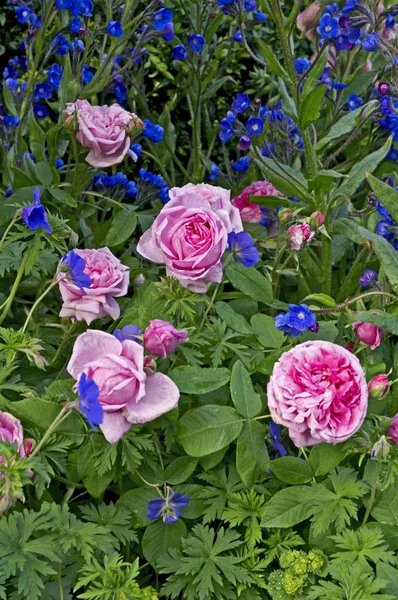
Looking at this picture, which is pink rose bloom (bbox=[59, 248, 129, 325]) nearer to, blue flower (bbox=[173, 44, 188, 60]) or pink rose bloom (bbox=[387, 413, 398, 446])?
pink rose bloom (bbox=[387, 413, 398, 446])

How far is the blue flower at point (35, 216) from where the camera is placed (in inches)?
47.3

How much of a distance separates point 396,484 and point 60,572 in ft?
1.71

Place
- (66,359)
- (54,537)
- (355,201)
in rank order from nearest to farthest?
(54,537), (66,359), (355,201)

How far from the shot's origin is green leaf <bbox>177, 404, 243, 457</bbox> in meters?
1.19

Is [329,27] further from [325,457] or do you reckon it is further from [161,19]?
[325,457]

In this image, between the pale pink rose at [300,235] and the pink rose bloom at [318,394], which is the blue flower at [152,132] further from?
the pink rose bloom at [318,394]

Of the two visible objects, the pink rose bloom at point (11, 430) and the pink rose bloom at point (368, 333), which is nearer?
the pink rose bloom at point (11, 430)

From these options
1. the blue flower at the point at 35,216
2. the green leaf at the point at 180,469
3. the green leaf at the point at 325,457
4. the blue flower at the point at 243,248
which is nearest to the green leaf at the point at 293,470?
the green leaf at the point at 325,457

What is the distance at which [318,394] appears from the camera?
112 centimetres

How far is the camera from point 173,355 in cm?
125

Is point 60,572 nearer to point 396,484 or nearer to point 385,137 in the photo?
point 396,484

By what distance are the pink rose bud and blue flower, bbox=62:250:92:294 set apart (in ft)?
1.49

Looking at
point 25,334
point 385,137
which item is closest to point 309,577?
point 25,334

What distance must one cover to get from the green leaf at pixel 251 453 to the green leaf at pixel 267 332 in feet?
0.50
